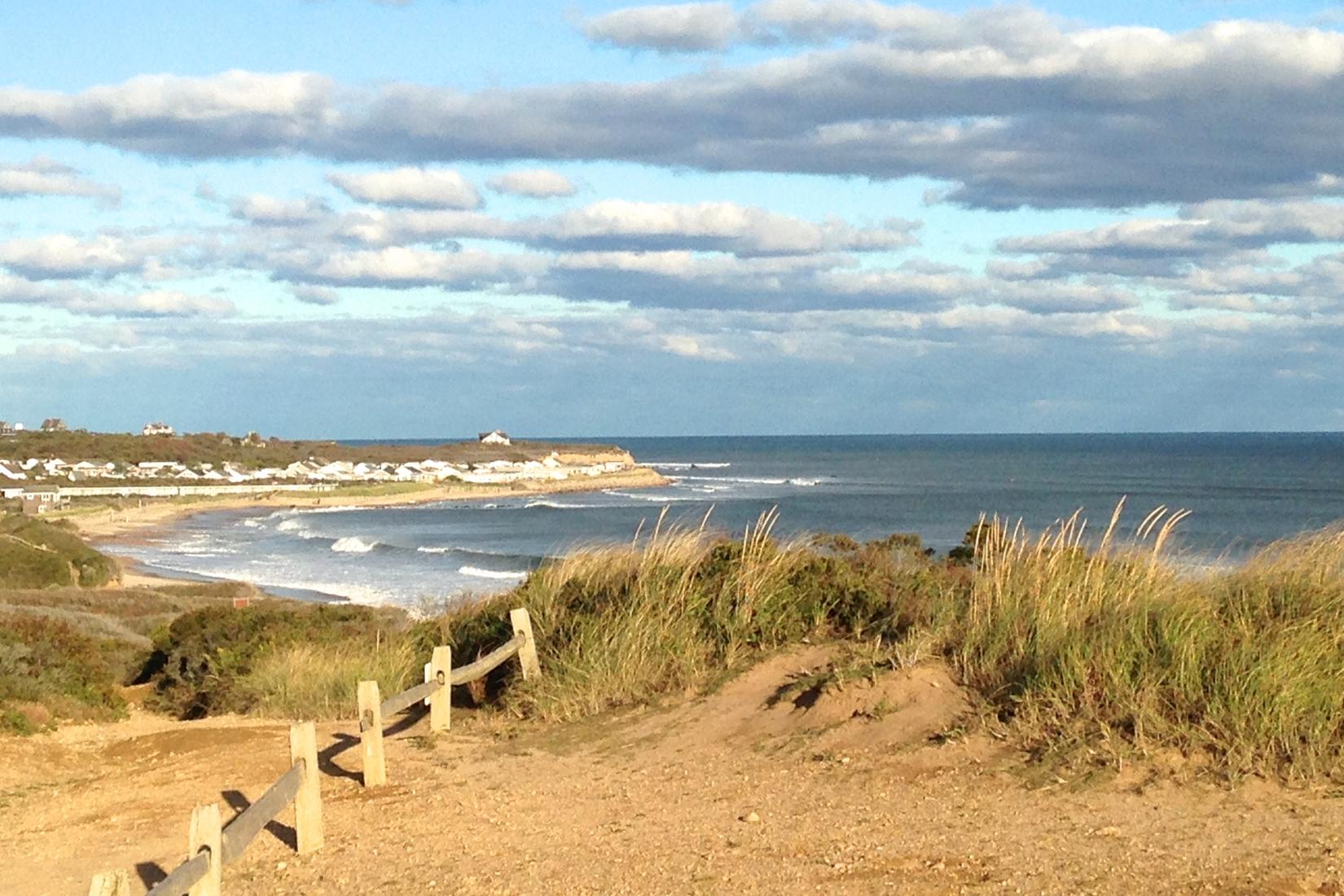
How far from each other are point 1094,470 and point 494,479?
55.0 m

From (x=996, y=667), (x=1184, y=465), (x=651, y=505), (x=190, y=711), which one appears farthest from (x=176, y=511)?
(x=1184, y=465)

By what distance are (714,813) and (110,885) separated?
12.0 ft

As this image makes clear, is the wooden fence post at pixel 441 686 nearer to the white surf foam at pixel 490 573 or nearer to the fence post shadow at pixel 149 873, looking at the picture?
the fence post shadow at pixel 149 873

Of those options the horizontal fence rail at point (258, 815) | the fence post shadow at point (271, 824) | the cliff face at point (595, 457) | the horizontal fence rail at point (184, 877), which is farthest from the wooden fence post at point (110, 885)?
the cliff face at point (595, 457)

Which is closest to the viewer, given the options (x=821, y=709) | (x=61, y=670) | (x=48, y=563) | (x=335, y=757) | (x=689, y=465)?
(x=821, y=709)

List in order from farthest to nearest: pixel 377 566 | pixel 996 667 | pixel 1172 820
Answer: pixel 377 566 → pixel 996 667 → pixel 1172 820

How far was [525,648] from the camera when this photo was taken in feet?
39.6

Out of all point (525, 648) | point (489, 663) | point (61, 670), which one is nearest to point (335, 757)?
point (489, 663)

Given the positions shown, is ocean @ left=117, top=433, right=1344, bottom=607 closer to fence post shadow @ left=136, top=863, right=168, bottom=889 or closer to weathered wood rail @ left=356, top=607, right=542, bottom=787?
weathered wood rail @ left=356, top=607, right=542, bottom=787

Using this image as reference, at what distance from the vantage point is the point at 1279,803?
7516 millimetres

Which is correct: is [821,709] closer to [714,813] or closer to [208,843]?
[714,813]

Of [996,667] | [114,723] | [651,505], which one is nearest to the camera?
[996,667]

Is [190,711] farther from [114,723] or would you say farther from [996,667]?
[996,667]

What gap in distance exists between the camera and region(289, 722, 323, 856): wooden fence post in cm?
805
